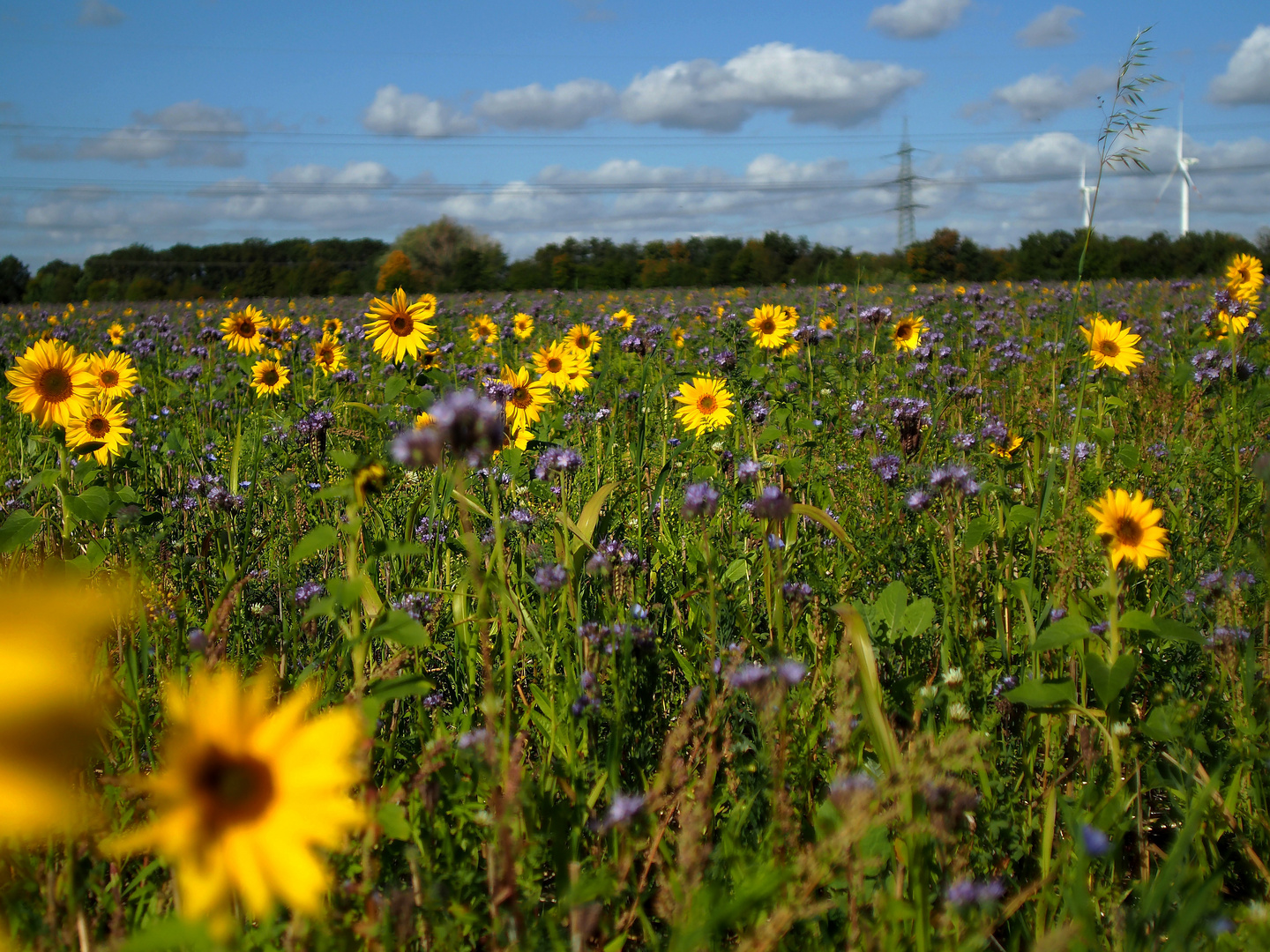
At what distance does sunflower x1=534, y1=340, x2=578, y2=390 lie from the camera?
4.91 m

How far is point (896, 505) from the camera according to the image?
9.89 feet

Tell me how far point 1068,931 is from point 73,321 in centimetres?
1502

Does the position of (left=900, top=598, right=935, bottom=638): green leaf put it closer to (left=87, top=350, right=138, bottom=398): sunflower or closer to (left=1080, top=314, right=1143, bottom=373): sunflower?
(left=1080, top=314, right=1143, bottom=373): sunflower

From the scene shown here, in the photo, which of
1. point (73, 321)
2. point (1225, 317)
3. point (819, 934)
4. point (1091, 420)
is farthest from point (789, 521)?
point (73, 321)

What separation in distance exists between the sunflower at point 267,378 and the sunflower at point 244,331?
2.25ft

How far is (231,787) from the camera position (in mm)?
765

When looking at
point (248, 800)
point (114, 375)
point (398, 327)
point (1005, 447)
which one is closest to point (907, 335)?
point (1005, 447)

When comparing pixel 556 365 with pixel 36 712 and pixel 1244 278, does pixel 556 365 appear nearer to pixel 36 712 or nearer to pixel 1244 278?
pixel 36 712

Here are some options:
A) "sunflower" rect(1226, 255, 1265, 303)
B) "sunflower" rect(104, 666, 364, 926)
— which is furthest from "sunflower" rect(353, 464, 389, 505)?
"sunflower" rect(1226, 255, 1265, 303)

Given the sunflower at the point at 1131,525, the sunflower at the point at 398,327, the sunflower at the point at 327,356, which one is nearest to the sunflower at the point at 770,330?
the sunflower at the point at 398,327

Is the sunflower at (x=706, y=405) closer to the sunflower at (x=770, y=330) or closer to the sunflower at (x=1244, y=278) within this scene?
the sunflower at (x=770, y=330)

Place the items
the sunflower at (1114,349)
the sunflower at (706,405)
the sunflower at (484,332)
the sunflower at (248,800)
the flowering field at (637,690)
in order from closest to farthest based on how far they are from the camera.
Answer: the sunflower at (248,800), the flowering field at (637,690), the sunflower at (706,405), the sunflower at (1114,349), the sunflower at (484,332)

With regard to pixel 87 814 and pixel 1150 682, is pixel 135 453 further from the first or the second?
pixel 1150 682

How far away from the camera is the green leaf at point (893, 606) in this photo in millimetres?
2156
